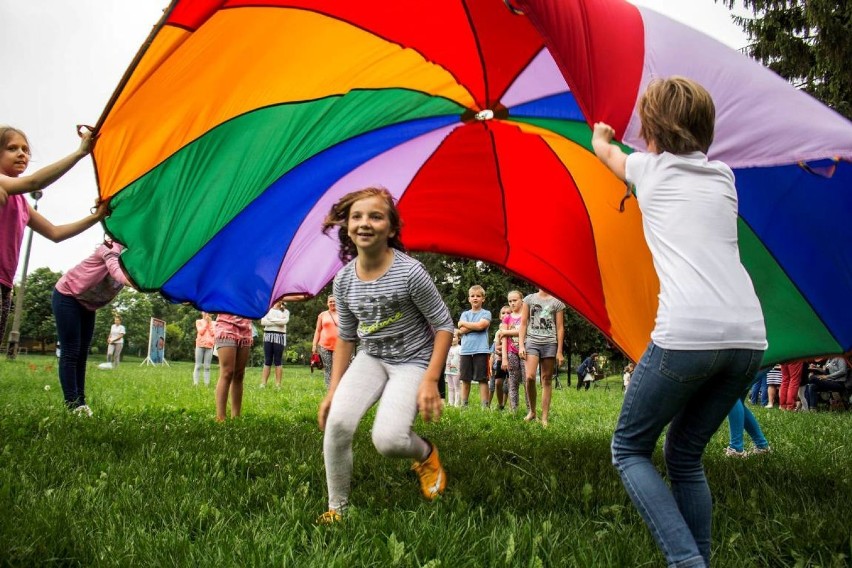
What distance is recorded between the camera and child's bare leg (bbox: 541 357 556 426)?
768cm

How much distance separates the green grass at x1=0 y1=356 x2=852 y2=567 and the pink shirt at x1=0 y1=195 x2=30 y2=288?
113 cm

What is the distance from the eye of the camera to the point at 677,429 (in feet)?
8.22

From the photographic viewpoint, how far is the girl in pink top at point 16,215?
389cm

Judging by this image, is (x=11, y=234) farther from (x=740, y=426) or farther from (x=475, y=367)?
(x=475, y=367)

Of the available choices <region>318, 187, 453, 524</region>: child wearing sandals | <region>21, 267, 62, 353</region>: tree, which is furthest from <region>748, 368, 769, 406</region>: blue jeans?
<region>21, 267, 62, 353</region>: tree

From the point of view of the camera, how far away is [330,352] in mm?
11430

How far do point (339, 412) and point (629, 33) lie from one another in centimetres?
233

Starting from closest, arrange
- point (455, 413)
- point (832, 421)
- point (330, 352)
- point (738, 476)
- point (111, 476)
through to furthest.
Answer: point (111, 476) < point (738, 476) < point (455, 413) < point (832, 421) < point (330, 352)

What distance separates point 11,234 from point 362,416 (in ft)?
8.60

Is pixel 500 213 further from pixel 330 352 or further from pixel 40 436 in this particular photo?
pixel 330 352

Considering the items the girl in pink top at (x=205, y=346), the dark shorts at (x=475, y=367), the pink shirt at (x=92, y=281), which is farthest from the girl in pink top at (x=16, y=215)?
the girl in pink top at (x=205, y=346)

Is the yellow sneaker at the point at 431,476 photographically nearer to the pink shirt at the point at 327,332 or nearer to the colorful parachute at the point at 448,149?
the colorful parachute at the point at 448,149

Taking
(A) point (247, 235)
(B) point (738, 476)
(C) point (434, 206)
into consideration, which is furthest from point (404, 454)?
(C) point (434, 206)

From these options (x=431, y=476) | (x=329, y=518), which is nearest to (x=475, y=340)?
(x=431, y=476)
